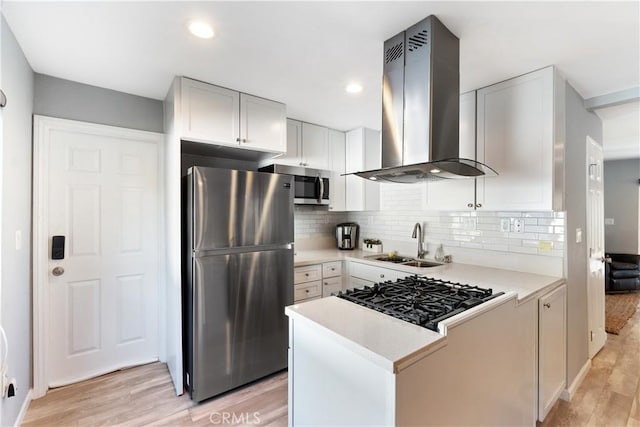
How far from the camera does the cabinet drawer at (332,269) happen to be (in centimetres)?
314

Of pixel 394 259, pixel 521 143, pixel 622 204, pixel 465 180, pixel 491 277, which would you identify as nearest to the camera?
pixel 521 143

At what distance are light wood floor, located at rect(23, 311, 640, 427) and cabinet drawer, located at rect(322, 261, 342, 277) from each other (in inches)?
40.1

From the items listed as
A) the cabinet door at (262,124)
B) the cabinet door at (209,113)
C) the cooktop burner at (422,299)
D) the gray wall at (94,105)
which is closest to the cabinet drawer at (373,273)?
the cooktop burner at (422,299)

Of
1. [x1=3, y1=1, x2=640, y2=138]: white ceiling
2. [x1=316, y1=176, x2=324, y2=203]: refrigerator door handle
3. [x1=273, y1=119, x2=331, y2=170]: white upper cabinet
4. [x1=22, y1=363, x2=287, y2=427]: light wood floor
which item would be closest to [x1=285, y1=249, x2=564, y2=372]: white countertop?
[x1=22, y1=363, x2=287, y2=427]: light wood floor

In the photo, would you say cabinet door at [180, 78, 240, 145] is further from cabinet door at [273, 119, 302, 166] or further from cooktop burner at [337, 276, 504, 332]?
cooktop burner at [337, 276, 504, 332]

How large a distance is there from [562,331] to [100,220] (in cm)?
359

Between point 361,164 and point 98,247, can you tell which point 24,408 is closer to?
point 98,247

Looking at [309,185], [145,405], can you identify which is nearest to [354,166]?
[309,185]

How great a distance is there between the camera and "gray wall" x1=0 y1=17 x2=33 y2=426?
5.40ft

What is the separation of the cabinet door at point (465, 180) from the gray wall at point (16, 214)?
9.47 ft

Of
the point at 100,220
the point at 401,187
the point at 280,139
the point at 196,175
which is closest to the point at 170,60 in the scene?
the point at 196,175

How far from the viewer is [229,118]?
2406 millimetres

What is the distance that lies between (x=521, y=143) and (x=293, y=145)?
6.57 feet

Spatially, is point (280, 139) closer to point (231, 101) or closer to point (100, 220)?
point (231, 101)
